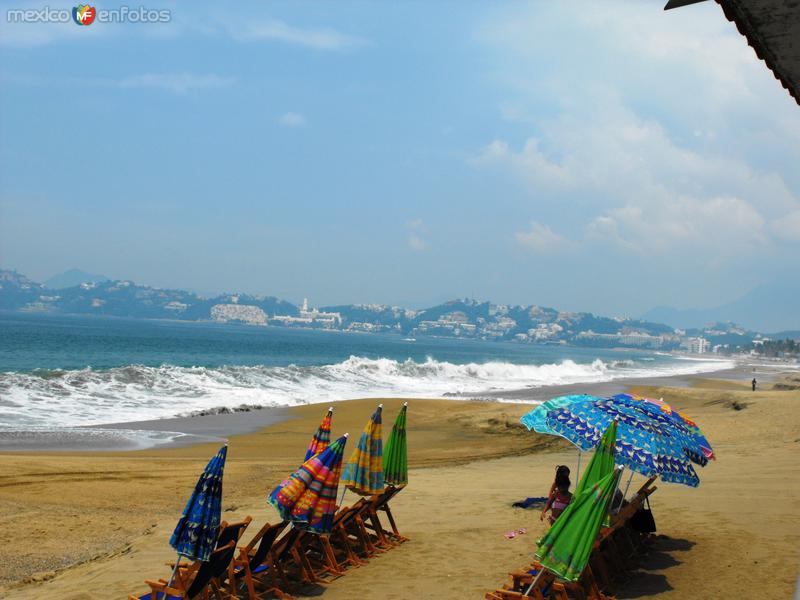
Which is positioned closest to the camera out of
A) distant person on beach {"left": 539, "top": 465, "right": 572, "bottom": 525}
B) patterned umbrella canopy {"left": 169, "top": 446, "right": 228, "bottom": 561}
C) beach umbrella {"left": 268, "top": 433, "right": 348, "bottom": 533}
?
patterned umbrella canopy {"left": 169, "top": 446, "right": 228, "bottom": 561}

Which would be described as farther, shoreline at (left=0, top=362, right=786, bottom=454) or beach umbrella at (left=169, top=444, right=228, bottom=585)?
shoreline at (left=0, top=362, right=786, bottom=454)

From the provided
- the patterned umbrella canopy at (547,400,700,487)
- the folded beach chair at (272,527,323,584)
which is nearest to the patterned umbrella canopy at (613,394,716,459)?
the patterned umbrella canopy at (547,400,700,487)

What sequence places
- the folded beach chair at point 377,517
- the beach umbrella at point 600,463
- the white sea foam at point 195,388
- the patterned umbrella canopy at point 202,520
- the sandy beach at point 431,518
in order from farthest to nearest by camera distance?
the white sea foam at point 195,388, the folded beach chair at point 377,517, the sandy beach at point 431,518, the patterned umbrella canopy at point 202,520, the beach umbrella at point 600,463

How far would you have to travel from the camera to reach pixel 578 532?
5.78 m

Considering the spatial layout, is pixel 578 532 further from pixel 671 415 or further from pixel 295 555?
pixel 295 555

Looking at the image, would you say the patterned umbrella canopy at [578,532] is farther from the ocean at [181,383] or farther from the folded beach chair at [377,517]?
the ocean at [181,383]

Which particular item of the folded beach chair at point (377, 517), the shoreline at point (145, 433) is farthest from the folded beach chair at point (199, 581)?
the shoreline at point (145, 433)

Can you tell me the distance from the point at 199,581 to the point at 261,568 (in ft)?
3.70

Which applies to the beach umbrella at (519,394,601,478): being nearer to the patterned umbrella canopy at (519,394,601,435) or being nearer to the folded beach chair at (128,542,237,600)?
the patterned umbrella canopy at (519,394,601,435)

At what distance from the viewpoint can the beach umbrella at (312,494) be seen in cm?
709

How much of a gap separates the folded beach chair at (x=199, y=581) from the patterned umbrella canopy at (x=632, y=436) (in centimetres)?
368

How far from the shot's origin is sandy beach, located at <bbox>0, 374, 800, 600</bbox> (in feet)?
24.9

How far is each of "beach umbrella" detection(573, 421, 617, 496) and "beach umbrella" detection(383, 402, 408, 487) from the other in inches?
112

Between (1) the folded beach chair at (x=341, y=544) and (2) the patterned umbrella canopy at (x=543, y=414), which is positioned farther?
(2) the patterned umbrella canopy at (x=543, y=414)
